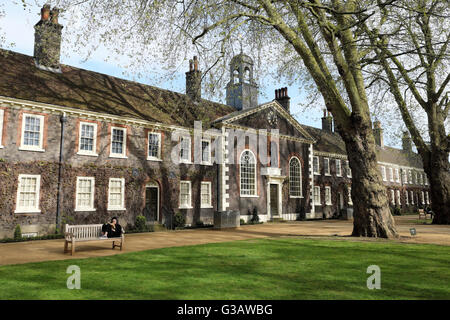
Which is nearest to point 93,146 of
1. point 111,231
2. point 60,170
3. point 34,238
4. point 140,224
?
point 60,170

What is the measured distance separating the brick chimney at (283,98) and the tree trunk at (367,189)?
17273 millimetres

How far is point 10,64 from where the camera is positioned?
18891 mm

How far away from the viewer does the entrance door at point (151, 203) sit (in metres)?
20.8

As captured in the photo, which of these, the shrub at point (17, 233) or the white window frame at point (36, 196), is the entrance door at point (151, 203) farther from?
the shrub at point (17, 233)

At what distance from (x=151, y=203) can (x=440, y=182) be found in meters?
19.1

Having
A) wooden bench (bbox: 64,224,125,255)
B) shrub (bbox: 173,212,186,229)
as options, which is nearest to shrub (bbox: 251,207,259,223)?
shrub (bbox: 173,212,186,229)

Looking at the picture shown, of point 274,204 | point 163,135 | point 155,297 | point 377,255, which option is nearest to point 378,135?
point 274,204

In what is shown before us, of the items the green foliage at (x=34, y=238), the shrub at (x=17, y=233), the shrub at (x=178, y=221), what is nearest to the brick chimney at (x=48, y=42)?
the shrub at (x=17, y=233)

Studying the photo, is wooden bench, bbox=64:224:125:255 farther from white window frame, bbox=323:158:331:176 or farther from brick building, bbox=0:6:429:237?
white window frame, bbox=323:158:331:176

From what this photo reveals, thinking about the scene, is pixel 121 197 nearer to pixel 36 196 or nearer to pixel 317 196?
pixel 36 196

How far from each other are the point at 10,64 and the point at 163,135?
9380mm

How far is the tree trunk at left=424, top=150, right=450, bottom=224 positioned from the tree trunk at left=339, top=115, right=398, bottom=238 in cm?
1098

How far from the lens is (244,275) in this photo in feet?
24.5
